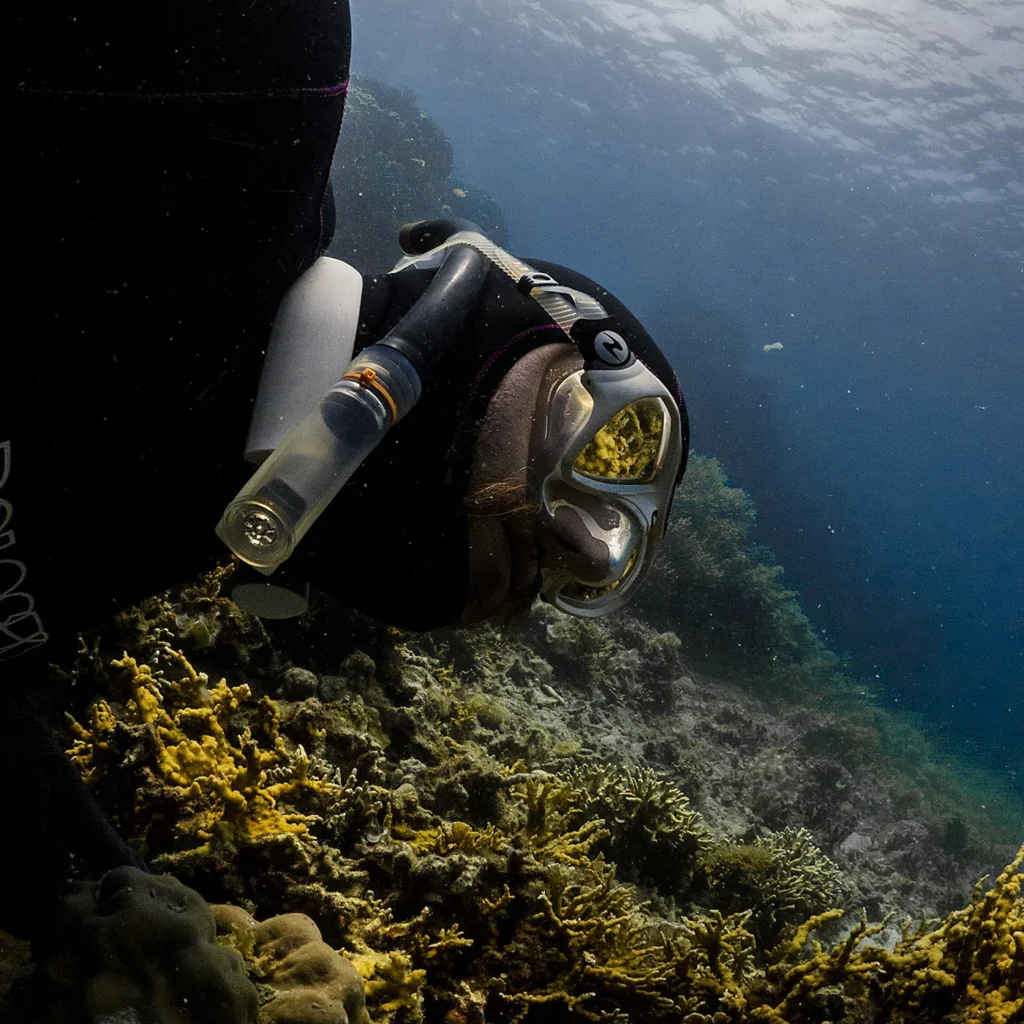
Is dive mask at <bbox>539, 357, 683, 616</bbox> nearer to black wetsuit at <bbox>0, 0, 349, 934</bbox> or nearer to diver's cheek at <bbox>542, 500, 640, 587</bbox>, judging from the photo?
diver's cheek at <bbox>542, 500, 640, 587</bbox>

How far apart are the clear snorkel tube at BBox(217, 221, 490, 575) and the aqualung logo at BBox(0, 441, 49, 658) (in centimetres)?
35

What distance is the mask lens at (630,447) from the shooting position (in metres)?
1.68

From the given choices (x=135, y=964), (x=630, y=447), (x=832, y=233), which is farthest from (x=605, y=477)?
(x=832, y=233)

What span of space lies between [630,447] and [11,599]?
1371 mm

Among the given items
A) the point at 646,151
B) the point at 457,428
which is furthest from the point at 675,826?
the point at 646,151

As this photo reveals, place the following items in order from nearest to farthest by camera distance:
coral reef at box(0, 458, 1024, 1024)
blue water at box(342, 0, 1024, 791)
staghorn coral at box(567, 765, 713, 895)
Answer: coral reef at box(0, 458, 1024, 1024) < staghorn coral at box(567, 765, 713, 895) < blue water at box(342, 0, 1024, 791)

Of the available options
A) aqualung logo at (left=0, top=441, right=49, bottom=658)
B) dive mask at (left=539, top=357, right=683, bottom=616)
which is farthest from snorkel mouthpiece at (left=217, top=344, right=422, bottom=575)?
dive mask at (left=539, top=357, right=683, bottom=616)

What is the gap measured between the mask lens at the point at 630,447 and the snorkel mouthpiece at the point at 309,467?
2.03 feet

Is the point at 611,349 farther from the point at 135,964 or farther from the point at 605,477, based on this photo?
the point at 135,964

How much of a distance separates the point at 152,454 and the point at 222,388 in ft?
0.56

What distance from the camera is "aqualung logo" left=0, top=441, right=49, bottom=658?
1.11 m

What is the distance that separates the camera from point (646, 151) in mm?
58719

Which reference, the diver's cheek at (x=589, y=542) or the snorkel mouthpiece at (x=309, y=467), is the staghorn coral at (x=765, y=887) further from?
the snorkel mouthpiece at (x=309, y=467)

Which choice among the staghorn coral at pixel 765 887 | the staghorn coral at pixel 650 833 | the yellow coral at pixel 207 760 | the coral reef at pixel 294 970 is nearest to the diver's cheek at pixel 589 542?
the coral reef at pixel 294 970
